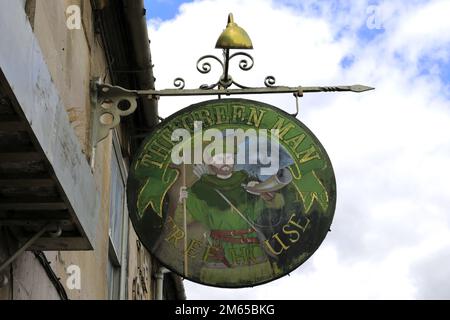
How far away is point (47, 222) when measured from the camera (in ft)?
21.5

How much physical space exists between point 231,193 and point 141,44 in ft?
11.8

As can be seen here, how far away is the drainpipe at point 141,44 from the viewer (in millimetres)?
10602

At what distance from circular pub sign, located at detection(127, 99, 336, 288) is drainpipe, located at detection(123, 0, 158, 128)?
2.74m

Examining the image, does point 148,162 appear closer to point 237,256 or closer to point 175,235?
point 175,235

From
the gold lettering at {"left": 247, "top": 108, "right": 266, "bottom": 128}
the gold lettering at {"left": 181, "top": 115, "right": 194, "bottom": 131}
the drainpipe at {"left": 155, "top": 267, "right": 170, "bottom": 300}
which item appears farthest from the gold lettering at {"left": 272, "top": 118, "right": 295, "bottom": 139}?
the drainpipe at {"left": 155, "top": 267, "right": 170, "bottom": 300}

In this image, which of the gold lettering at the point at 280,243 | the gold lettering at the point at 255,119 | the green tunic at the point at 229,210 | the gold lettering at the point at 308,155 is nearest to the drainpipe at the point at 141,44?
the gold lettering at the point at 255,119

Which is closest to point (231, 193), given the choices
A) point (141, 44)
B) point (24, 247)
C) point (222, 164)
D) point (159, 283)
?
point (222, 164)

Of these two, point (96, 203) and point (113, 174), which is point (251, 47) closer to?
point (96, 203)

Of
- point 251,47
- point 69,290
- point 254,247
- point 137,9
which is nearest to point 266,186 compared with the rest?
point 254,247

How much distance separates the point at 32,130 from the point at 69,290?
354 centimetres

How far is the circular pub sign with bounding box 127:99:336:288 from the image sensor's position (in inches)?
303
